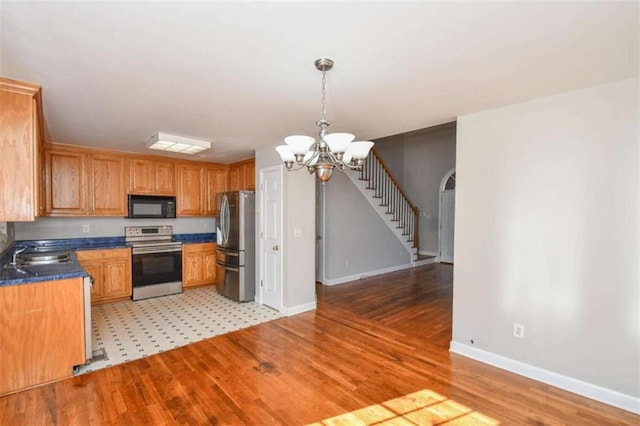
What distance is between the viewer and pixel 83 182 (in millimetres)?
4625

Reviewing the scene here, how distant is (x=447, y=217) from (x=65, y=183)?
25.8 ft

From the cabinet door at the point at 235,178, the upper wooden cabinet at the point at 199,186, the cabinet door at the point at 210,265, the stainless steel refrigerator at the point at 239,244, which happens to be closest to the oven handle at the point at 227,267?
the stainless steel refrigerator at the point at 239,244

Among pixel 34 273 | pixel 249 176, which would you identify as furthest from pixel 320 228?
pixel 34 273

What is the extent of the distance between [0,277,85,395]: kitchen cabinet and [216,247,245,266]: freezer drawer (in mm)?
2176

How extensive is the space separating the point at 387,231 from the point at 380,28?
18.2ft

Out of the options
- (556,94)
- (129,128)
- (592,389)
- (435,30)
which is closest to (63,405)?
(129,128)

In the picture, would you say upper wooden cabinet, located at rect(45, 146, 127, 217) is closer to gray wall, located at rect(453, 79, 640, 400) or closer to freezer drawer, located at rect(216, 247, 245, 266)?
freezer drawer, located at rect(216, 247, 245, 266)

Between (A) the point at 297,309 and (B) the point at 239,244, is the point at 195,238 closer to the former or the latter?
(B) the point at 239,244

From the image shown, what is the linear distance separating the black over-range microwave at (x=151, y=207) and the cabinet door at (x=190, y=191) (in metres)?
0.16

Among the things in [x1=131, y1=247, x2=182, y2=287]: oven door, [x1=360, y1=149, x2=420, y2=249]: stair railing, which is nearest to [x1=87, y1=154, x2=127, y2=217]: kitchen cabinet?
[x1=131, y1=247, x2=182, y2=287]: oven door

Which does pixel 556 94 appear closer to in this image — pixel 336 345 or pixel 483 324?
pixel 483 324

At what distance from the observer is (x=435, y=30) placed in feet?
5.21

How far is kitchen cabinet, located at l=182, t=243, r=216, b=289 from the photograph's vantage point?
5.41m

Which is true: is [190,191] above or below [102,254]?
above
